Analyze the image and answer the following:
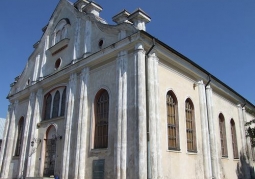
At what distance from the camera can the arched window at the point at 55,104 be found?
17094mm

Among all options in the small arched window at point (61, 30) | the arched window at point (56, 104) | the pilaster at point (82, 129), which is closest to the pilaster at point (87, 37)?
the pilaster at point (82, 129)

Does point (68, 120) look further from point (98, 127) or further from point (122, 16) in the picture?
point (122, 16)

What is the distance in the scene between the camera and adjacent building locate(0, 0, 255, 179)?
11914mm

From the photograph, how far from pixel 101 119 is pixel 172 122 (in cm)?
394

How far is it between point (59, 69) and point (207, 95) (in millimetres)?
10665

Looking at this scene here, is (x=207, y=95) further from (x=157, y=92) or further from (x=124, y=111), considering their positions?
(x=124, y=111)

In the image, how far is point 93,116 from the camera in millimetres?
14117

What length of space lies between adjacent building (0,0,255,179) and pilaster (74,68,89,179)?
0.05 meters

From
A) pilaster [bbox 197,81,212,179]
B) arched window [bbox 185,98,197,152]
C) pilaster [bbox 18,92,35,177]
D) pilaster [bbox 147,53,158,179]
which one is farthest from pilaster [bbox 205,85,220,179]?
pilaster [bbox 18,92,35,177]

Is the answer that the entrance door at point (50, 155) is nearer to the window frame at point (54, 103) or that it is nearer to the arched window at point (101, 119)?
the window frame at point (54, 103)

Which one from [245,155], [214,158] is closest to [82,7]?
[214,158]

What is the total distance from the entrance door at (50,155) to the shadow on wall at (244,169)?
14096 mm

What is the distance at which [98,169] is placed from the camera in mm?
12633

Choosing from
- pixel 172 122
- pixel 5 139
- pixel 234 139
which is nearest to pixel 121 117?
pixel 172 122
